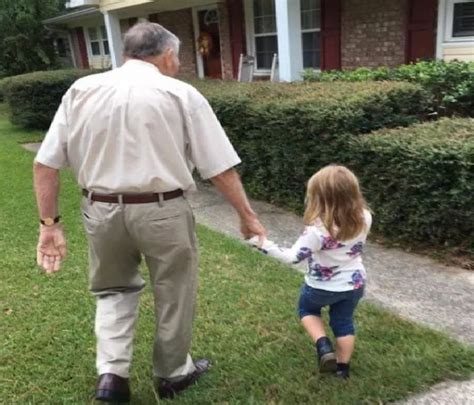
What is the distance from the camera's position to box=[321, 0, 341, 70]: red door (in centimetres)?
1088

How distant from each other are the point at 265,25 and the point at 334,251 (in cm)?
1146

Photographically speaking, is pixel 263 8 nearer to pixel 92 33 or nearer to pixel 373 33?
pixel 373 33

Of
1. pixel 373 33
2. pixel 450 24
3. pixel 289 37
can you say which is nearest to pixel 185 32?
pixel 289 37

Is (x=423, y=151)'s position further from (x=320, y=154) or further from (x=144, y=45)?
(x=144, y=45)

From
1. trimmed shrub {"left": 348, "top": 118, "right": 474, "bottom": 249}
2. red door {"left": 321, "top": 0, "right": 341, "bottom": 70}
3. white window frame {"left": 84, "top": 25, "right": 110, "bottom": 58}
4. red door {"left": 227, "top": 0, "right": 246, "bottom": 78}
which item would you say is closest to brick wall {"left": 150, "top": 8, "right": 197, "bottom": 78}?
red door {"left": 227, "top": 0, "right": 246, "bottom": 78}

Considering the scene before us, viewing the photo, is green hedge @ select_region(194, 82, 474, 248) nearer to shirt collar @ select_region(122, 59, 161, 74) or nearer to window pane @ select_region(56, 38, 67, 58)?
shirt collar @ select_region(122, 59, 161, 74)

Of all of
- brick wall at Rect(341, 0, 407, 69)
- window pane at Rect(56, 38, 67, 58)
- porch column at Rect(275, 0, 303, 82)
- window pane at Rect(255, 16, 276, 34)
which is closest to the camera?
brick wall at Rect(341, 0, 407, 69)

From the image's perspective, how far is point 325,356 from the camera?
9.02 feet

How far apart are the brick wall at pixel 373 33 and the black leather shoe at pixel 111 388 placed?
870 cm

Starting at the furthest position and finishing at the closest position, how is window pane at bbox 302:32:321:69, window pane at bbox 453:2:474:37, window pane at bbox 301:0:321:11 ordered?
1. window pane at bbox 302:32:321:69
2. window pane at bbox 301:0:321:11
3. window pane at bbox 453:2:474:37

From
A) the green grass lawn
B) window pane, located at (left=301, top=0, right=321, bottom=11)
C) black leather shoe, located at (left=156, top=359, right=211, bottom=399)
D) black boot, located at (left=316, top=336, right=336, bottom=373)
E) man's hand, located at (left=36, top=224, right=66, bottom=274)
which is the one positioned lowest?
the green grass lawn

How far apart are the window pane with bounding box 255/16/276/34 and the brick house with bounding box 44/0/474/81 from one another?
2 centimetres

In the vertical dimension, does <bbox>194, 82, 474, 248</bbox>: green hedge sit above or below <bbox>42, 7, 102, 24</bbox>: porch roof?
below

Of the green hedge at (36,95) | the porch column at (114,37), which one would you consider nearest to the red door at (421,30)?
the green hedge at (36,95)
